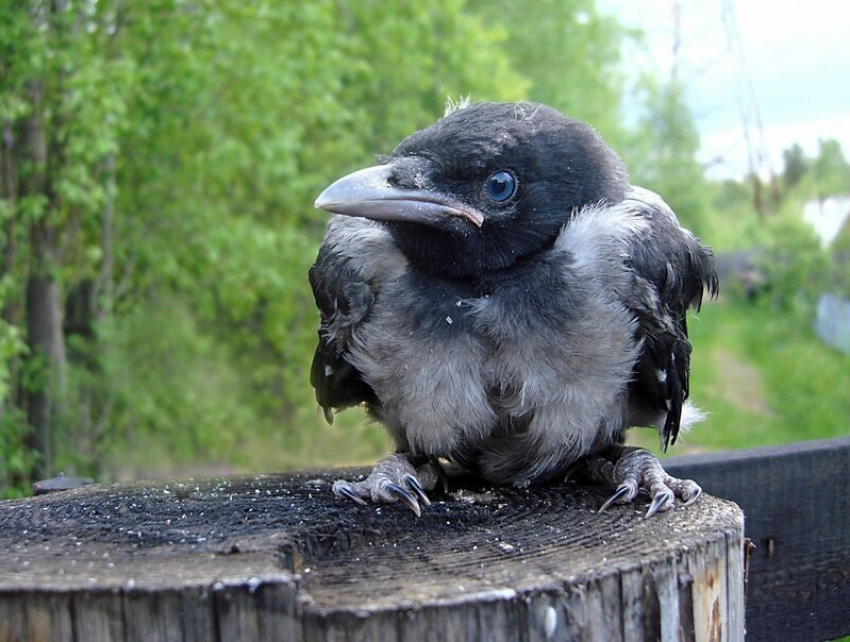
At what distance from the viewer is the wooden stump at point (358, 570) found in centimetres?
156

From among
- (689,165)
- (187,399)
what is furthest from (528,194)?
(689,165)

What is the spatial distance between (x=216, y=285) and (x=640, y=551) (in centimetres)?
776

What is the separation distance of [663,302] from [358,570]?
4.44ft

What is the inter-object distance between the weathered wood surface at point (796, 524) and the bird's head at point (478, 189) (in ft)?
3.20

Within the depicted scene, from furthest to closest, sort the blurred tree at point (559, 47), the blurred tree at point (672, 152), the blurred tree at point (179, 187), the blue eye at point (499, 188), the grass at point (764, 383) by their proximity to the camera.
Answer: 1. the blurred tree at point (672, 152)
2. the blurred tree at point (559, 47)
3. the grass at point (764, 383)
4. the blurred tree at point (179, 187)
5. the blue eye at point (499, 188)

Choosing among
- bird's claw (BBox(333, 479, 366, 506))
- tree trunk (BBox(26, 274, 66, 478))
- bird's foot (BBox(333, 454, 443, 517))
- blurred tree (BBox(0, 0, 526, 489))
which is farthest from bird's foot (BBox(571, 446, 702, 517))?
tree trunk (BBox(26, 274, 66, 478))

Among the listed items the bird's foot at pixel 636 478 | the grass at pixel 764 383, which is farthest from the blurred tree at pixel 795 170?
the bird's foot at pixel 636 478

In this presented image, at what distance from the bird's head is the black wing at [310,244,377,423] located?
0.79ft

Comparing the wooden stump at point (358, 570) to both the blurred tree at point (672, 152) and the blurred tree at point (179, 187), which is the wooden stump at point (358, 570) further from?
the blurred tree at point (672, 152)

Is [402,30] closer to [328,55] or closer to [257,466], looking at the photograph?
[328,55]

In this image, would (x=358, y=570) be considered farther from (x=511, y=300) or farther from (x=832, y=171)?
(x=832, y=171)

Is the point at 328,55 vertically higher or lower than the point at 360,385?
higher

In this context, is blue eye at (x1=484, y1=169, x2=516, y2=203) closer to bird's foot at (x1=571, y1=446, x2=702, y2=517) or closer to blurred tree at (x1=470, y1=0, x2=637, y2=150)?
bird's foot at (x1=571, y1=446, x2=702, y2=517)

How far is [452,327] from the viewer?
260cm
